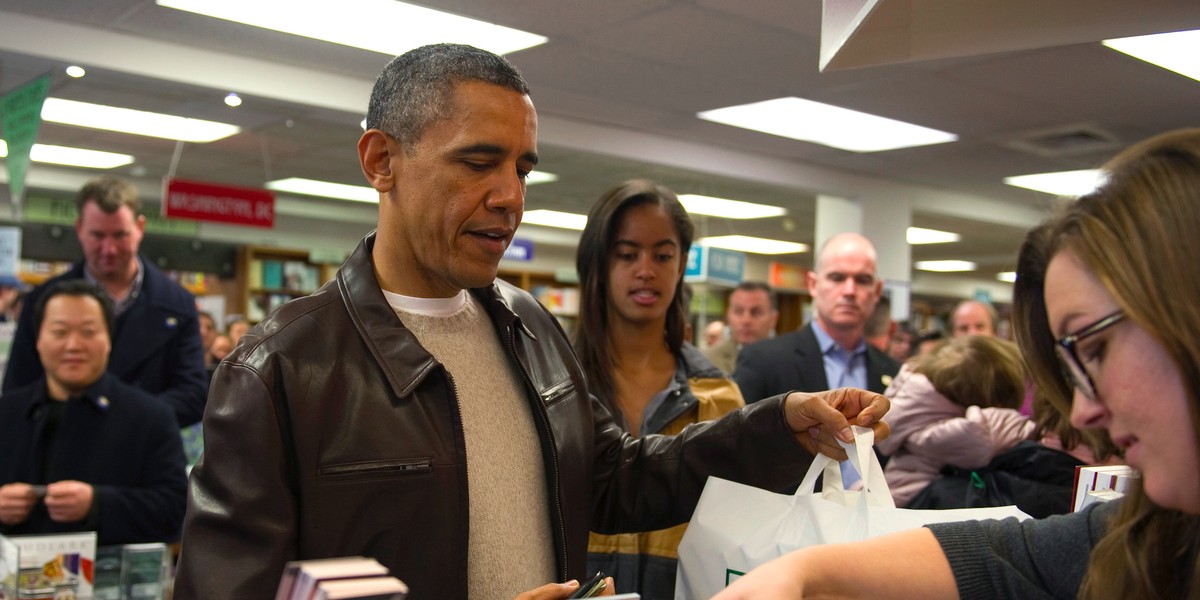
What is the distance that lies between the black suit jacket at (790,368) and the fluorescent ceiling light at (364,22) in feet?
6.67

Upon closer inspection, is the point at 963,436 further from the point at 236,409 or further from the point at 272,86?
the point at 272,86

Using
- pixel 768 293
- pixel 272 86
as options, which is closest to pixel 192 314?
pixel 272 86

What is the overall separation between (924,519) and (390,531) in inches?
29.1

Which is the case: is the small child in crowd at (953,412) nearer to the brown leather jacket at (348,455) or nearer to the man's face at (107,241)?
the brown leather jacket at (348,455)

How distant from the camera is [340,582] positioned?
2.48ft

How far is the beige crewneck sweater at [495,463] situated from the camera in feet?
4.58

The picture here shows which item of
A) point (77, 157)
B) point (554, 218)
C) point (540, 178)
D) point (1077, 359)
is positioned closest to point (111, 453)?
point (1077, 359)

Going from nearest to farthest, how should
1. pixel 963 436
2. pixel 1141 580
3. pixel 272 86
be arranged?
pixel 1141 580
pixel 963 436
pixel 272 86

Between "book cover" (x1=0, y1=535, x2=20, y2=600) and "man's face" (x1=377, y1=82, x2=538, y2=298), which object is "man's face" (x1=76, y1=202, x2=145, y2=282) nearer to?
"book cover" (x1=0, y1=535, x2=20, y2=600)

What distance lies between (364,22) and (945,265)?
14.8 metres

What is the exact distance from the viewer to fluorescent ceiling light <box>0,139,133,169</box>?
28.7 ft

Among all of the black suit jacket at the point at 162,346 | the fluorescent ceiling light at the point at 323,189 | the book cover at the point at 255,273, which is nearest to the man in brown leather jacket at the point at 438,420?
the black suit jacket at the point at 162,346

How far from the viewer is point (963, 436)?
237 centimetres

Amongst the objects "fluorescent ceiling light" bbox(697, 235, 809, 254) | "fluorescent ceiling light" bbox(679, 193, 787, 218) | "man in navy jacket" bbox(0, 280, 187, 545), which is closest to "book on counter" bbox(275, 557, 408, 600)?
"man in navy jacket" bbox(0, 280, 187, 545)
